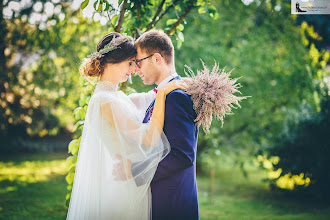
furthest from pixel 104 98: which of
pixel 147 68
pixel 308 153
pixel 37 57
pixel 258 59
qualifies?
pixel 37 57

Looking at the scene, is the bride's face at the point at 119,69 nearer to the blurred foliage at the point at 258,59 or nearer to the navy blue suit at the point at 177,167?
the navy blue suit at the point at 177,167

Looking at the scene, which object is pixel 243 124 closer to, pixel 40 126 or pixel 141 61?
pixel 141 61

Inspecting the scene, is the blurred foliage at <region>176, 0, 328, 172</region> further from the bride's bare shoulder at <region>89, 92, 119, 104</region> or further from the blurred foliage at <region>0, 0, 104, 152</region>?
the bride's bare shoulder at <region>89, 92, 119, 104</region>

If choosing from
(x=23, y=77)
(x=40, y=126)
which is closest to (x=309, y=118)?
(x=23, y=77)

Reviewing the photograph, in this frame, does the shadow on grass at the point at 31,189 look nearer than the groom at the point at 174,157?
No

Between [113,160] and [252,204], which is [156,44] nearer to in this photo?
[113,160]

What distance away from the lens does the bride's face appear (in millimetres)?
2605

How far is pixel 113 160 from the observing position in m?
2.43

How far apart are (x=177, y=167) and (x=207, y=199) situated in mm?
6288

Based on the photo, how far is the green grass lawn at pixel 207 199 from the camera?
6.37 metres

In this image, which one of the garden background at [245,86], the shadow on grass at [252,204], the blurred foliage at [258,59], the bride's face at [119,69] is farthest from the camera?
the blurred foliage at [258,59]

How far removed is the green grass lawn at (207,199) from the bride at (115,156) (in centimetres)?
415

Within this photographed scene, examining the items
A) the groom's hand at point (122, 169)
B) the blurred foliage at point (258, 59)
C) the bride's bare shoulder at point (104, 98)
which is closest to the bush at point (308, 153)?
the blurred foliage at point (258, 59)

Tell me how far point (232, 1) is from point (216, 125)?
11.1 ft
